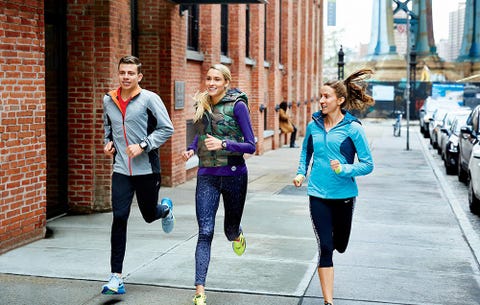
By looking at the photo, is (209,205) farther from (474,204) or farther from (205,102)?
(474,204)

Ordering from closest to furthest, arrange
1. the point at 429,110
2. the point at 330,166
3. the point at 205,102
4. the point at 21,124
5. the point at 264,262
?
the point at 330,166 → the point at 205,102 → the point at 264,262 → the point at 21,124 → the point at 429,110

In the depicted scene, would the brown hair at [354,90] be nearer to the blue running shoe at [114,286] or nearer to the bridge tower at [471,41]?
the blue running shoe at [114,286]

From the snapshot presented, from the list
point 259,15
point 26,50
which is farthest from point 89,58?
point 259,15

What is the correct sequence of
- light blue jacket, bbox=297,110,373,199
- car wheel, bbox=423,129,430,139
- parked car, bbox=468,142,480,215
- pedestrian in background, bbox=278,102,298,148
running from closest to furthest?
light blue jacket, bbox=297,110,373,199
parked car, bbox=468,142,480,215
pedestrian in background, bbox=278,102,298,148
car wheel, bbox=423,129,430,139

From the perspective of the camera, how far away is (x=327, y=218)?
19.2 feet

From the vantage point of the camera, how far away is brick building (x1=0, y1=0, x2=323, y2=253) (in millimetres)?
8273

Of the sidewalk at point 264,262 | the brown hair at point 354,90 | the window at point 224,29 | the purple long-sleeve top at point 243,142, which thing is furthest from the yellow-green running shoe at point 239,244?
the window at point 224,29

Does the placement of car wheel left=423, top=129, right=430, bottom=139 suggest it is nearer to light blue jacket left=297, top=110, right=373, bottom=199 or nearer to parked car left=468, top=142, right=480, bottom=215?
parked car left=468, top=142, right=480, bottom=215

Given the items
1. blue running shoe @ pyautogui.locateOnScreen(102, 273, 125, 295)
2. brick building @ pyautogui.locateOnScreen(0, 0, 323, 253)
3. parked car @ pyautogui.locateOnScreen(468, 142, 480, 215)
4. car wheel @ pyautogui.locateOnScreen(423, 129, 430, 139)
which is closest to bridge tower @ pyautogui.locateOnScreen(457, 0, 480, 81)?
car wheel @ pyautogui.locateOnScreen(423, 129, 430, 139)

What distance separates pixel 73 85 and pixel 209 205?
17.8 ft

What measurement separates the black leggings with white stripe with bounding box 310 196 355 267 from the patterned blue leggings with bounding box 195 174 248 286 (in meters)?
0.68

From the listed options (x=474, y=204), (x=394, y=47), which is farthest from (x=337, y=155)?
(x=394, y=47)

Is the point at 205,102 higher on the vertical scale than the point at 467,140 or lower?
higher

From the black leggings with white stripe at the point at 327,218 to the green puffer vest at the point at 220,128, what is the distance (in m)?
0.78
